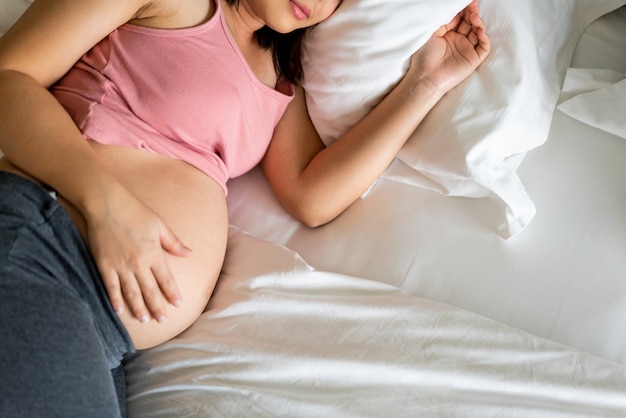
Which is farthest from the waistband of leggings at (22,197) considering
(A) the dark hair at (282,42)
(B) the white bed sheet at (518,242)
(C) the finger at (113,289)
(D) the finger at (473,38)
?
(D) the finger at (473,38)

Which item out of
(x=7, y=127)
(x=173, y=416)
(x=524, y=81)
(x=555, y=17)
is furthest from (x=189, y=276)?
(x=555, y=17)

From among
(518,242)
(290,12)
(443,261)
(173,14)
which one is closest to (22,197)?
(173,14)

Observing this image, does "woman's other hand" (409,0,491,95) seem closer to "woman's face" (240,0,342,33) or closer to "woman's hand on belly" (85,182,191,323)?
"woman's face" (240,0,342,33)

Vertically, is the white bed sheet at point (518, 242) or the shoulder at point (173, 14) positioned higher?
the shoulder at point (173, 14)

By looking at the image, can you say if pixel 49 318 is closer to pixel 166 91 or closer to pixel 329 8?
pixel 166 91

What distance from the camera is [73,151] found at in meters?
0.95

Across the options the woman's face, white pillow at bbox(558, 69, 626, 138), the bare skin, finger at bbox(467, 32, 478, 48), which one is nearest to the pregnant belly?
the bare skin

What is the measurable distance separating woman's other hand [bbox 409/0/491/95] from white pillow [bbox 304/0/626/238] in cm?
2

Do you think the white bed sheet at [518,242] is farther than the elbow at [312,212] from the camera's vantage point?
No

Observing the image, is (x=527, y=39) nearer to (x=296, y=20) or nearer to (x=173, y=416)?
(x=296, y=20)

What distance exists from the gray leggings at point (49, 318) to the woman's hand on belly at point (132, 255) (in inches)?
0.8

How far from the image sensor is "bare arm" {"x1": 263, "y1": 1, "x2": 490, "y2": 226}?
1154mm

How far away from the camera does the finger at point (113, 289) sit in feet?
3.02

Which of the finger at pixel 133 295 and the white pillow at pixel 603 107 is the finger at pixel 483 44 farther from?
the finger at pixel 133 295
